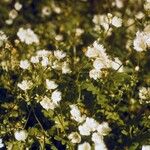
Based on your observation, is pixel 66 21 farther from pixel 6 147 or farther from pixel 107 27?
pixel 6 147

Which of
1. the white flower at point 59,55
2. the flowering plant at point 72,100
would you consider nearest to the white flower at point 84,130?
the flowering plant at point 72,100

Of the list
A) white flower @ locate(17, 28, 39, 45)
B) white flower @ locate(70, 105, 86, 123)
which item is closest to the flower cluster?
white flower @ locate(70, 105, 86, 123)

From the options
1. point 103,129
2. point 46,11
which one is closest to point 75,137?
point 103,129

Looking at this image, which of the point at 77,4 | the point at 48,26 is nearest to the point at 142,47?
the point at 48,26

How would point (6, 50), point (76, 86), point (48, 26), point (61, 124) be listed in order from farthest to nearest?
point (48, 26), point (6, 50), point (76, 86), point (61, 124)

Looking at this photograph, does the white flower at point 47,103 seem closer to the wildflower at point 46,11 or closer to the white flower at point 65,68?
the white flower at point 65,68

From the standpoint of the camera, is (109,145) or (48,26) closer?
(109,145)
